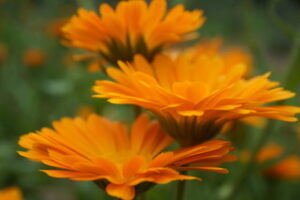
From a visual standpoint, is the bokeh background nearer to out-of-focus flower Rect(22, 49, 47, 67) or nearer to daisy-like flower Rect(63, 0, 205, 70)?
out-of-focus flower Rect(22, 49, 47, 67)

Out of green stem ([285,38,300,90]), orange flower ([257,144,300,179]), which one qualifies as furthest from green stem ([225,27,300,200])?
orange flower ([257,144,300,179])

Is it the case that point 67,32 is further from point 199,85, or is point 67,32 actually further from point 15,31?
point 15,31

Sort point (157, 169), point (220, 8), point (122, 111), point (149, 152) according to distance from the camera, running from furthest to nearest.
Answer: point (220, 8) → point (122, 111) → point (149, 152) → point (157, 169)

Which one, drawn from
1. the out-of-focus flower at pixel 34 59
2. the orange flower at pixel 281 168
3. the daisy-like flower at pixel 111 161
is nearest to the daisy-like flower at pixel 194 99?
the daisy-like flower at pixel 111 161

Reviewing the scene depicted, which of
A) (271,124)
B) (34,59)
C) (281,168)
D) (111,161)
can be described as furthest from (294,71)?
(34,59)

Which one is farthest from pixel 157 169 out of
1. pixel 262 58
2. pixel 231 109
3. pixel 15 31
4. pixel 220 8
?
pixel 220 8

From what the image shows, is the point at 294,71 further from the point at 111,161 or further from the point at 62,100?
the point at 62,100
